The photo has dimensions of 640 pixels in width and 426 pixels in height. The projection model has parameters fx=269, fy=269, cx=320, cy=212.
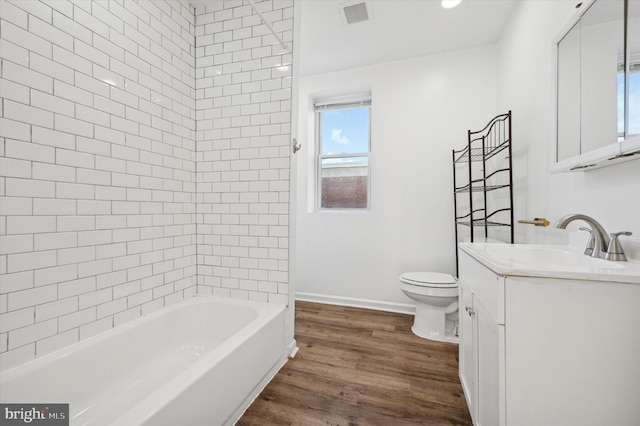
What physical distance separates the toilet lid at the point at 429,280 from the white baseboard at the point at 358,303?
55 centimetres

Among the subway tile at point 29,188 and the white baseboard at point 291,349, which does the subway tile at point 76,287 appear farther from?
the white baseboard at point 291,349

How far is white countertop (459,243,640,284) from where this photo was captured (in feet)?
2.54

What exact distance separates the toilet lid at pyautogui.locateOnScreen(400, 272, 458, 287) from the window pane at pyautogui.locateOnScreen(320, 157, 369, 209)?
0.98 m

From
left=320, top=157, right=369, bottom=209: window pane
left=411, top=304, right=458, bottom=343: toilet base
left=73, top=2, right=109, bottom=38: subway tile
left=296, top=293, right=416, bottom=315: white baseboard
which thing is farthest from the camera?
left=320, top=157, right=369, bottom=209: window pane

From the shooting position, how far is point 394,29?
2.29 m

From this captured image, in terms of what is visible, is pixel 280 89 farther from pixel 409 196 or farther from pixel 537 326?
pixel 537 326

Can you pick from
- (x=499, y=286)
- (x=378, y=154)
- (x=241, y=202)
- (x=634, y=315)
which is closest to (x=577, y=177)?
(x=634, y=315)

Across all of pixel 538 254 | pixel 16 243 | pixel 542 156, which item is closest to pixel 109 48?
pixel 16 243

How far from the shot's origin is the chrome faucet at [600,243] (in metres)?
0.98

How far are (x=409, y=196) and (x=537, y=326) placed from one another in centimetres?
197

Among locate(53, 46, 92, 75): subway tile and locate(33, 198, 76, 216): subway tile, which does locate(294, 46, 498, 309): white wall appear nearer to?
locate(53, 46, 92, 75): subway tile

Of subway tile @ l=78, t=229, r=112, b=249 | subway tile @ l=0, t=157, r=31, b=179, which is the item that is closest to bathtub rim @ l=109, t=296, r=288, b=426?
subway tile @ l=78, t=229, r=112, b=249

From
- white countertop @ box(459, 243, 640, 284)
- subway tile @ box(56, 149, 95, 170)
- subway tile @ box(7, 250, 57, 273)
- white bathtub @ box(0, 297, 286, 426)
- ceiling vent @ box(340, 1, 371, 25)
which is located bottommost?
white bathtub @ box(0, 297, 286, 426)

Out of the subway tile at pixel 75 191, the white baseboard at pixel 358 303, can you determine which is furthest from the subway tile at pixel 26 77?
the white baseboard at pixel 358 303
